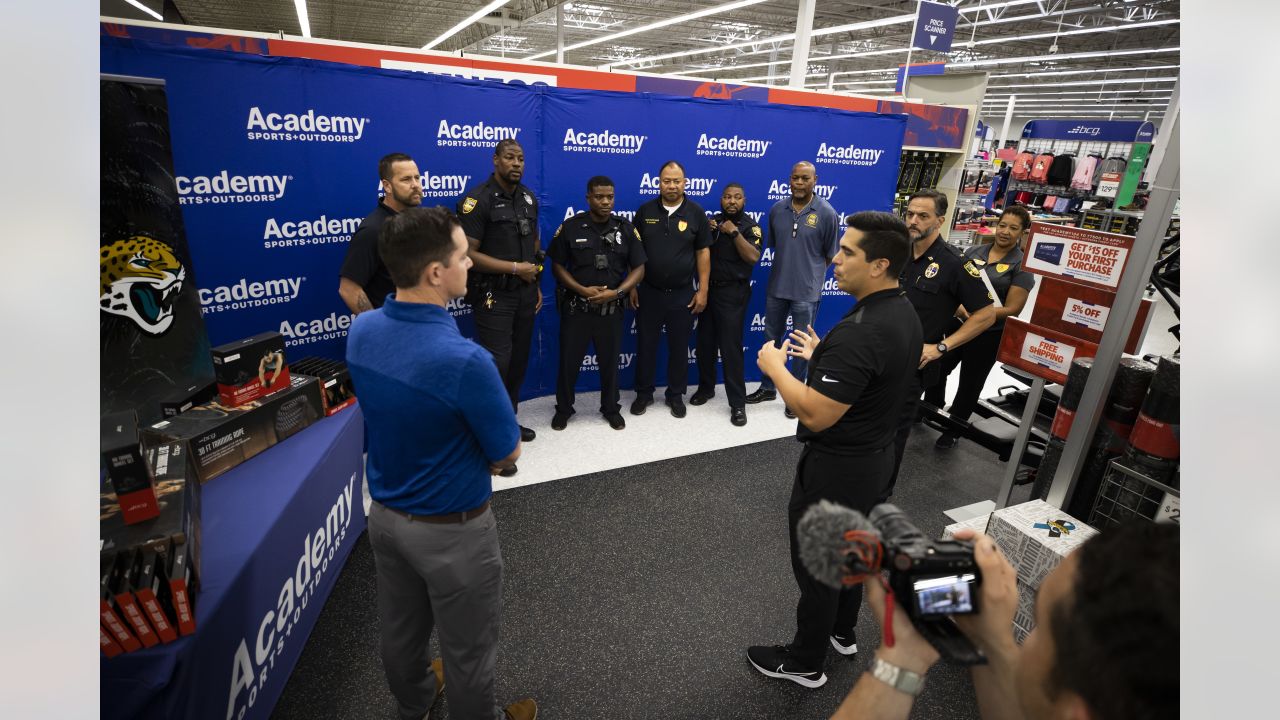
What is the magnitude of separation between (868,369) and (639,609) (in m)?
1.43

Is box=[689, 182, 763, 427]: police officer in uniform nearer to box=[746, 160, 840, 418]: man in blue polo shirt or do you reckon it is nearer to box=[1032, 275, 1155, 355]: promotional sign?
box=[746, 160, 840, 418]: man in blue polo shirt

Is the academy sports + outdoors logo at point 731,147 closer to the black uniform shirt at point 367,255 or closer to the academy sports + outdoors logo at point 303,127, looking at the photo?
the academy sports + outdoors logo at point 303,127

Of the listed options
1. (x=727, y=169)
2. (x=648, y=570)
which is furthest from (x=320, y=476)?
(x=727, y=169)

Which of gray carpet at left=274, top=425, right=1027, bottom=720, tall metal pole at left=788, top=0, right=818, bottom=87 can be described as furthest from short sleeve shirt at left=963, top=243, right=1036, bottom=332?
tall metal pole at left=788, top=0, right=818, bottom=87

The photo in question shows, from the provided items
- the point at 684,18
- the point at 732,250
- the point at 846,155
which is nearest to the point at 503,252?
the point at 732,250

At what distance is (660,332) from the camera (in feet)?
14.5

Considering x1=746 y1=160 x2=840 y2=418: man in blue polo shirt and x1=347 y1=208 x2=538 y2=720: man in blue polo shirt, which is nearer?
x1=347 y1=208 x2=538 y2=720: man in blue polo shirt

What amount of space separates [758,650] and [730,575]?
500mm

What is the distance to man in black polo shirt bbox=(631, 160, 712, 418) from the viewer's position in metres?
4.09

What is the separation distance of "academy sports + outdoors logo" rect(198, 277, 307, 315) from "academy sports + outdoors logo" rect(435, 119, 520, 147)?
119cm

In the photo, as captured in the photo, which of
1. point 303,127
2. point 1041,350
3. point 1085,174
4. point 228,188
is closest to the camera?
point 1041,350

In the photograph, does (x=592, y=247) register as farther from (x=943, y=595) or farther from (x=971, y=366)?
(x=943, y=595)

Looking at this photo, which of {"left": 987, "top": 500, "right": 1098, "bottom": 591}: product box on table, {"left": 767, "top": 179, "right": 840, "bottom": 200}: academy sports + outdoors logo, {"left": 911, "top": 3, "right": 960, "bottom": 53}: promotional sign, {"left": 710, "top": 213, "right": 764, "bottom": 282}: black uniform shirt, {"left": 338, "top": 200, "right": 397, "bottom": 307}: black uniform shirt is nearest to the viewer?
{"left": 987, "top": 500, "right": 1098, "bottom": 591}: product box on table

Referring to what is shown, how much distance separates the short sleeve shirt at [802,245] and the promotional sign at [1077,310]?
1.47 meters
